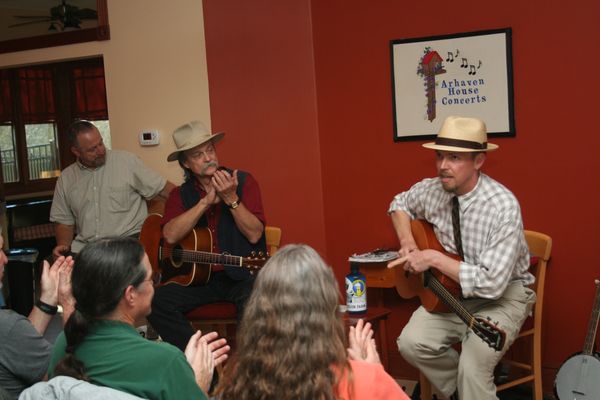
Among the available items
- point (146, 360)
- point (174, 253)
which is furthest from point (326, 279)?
point (174, 253)

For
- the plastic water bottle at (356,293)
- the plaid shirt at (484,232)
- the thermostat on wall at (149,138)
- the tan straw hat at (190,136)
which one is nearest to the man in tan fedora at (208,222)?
the tan straw hat at (190,136)

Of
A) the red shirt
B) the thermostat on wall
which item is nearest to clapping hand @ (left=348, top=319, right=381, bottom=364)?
the red shirt

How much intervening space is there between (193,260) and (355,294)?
0.86 meters

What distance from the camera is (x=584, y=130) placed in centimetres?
373

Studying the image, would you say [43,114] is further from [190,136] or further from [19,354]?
[19,354]

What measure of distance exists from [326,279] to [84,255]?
72 centimetres

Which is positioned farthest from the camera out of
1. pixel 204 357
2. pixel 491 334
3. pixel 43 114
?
pixel 43 114

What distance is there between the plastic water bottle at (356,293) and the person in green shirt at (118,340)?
1.66 m

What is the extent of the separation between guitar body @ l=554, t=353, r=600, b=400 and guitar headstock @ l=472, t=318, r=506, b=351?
2.06 ft

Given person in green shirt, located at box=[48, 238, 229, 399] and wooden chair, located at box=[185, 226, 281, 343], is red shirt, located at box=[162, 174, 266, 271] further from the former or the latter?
person in green shirt, located at box=[48, 238, 229, 399]

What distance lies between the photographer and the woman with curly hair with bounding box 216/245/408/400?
69.7 inches

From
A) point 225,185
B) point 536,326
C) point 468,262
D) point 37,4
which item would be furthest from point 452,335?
point 37,4

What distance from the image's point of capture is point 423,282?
3.56 metres

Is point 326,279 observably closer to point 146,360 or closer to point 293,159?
point 146,360
